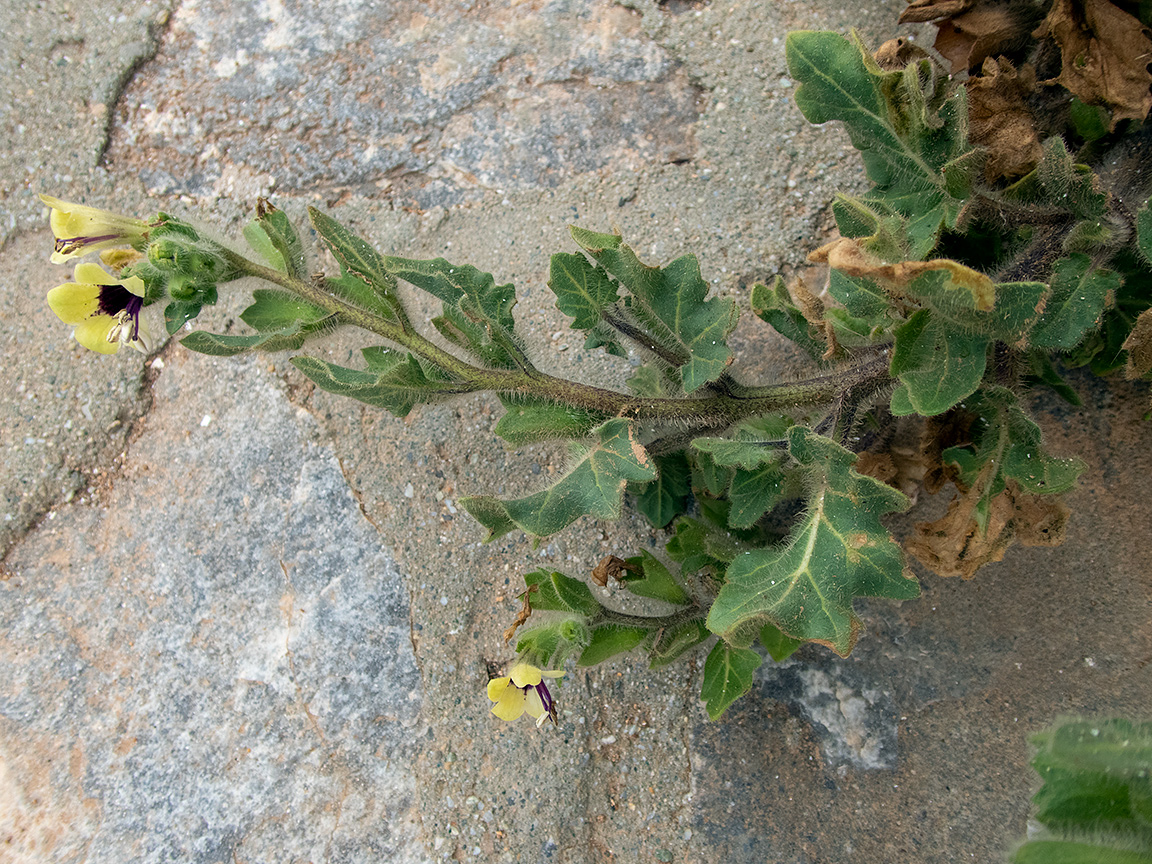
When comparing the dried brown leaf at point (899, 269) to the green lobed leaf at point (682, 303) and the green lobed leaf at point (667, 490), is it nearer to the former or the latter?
the green lobed leaf at point (682, 303)

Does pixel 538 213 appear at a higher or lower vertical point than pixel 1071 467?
higher

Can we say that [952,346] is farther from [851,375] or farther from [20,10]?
[20,10]

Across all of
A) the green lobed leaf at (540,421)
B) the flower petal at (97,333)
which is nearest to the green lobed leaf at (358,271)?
the green lobed leaf at (540,421)

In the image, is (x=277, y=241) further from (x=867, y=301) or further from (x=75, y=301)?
(x=867, y=301)

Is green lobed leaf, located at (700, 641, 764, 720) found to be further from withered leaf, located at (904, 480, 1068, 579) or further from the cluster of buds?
the cluster of buds

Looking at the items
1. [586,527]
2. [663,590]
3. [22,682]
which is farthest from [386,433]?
[22,682]

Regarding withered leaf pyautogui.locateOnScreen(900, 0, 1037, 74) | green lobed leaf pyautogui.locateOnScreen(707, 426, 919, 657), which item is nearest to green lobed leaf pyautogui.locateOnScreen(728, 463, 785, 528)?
green lobed leaf pyautogui.locateOnScreen(707, 426, 919, 657)

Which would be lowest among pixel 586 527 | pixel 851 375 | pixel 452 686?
pixel 452 686

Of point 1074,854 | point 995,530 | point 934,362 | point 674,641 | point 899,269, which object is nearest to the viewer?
point 1074,854

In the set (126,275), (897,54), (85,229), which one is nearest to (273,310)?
(126,275)
